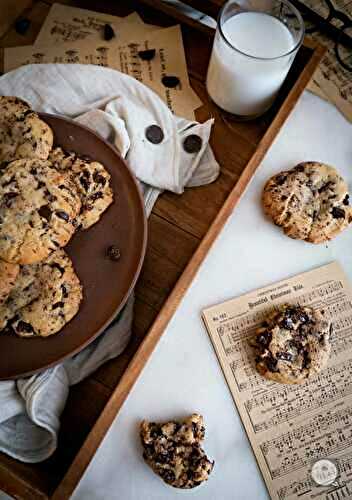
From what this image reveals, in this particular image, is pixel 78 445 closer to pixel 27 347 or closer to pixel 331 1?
pixel 27 347

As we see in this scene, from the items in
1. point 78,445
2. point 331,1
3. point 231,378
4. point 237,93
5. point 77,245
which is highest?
point 331,1

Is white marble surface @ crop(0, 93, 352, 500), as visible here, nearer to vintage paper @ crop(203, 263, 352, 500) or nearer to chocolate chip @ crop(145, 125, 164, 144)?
vintage paper @ crop(203, 263, 352, 500)

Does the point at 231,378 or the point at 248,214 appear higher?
the point at 248,214

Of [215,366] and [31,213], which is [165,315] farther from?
[31,213]

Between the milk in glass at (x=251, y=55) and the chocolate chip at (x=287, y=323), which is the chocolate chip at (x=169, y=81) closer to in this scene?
the milk in glass at (x=251, y=55)

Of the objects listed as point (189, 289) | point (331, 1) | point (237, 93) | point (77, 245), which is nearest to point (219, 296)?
point (189, 289)
